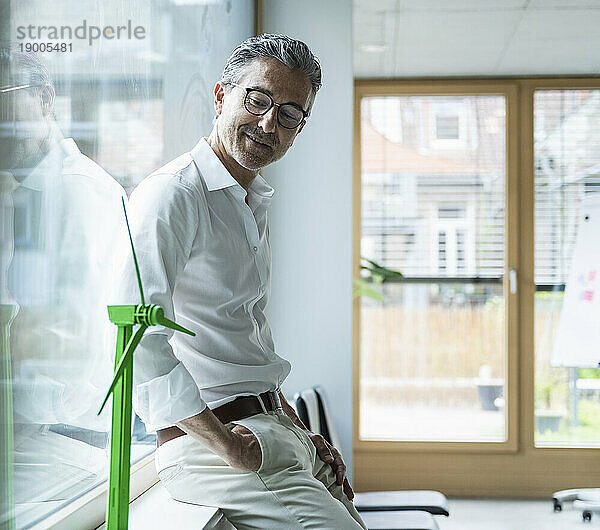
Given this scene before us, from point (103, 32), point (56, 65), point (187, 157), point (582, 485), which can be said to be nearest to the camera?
point (56, 65)

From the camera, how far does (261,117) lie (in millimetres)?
1546

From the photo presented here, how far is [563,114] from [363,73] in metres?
1.21

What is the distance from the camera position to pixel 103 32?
1671 millimetres

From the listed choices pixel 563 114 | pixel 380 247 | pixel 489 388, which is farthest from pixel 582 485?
pixel 563 114

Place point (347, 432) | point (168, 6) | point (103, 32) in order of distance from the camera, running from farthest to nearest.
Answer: point (347, 432) < point (168, 6) < point (103, 32)

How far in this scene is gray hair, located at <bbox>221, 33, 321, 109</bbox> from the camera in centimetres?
155

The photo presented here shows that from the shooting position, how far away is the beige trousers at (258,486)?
1494mm

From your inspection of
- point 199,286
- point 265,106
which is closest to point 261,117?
point 265,106

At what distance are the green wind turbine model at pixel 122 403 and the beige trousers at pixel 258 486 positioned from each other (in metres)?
0.35

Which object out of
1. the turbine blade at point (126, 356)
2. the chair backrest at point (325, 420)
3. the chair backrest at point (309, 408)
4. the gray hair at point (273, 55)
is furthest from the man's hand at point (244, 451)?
the chair backrest at point (325, 420)

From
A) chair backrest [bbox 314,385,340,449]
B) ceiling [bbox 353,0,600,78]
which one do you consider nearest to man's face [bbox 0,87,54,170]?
chair backrest [bbox 314,385,340,449]

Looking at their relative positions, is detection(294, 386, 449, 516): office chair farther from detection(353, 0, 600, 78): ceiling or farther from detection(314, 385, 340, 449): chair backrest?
detection(353, 0, 600, 78): ceiling

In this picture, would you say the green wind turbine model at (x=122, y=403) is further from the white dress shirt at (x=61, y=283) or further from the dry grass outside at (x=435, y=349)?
the dry grass outside at (x=435, y=349)

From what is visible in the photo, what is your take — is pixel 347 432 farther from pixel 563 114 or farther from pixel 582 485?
pixel 563 114
